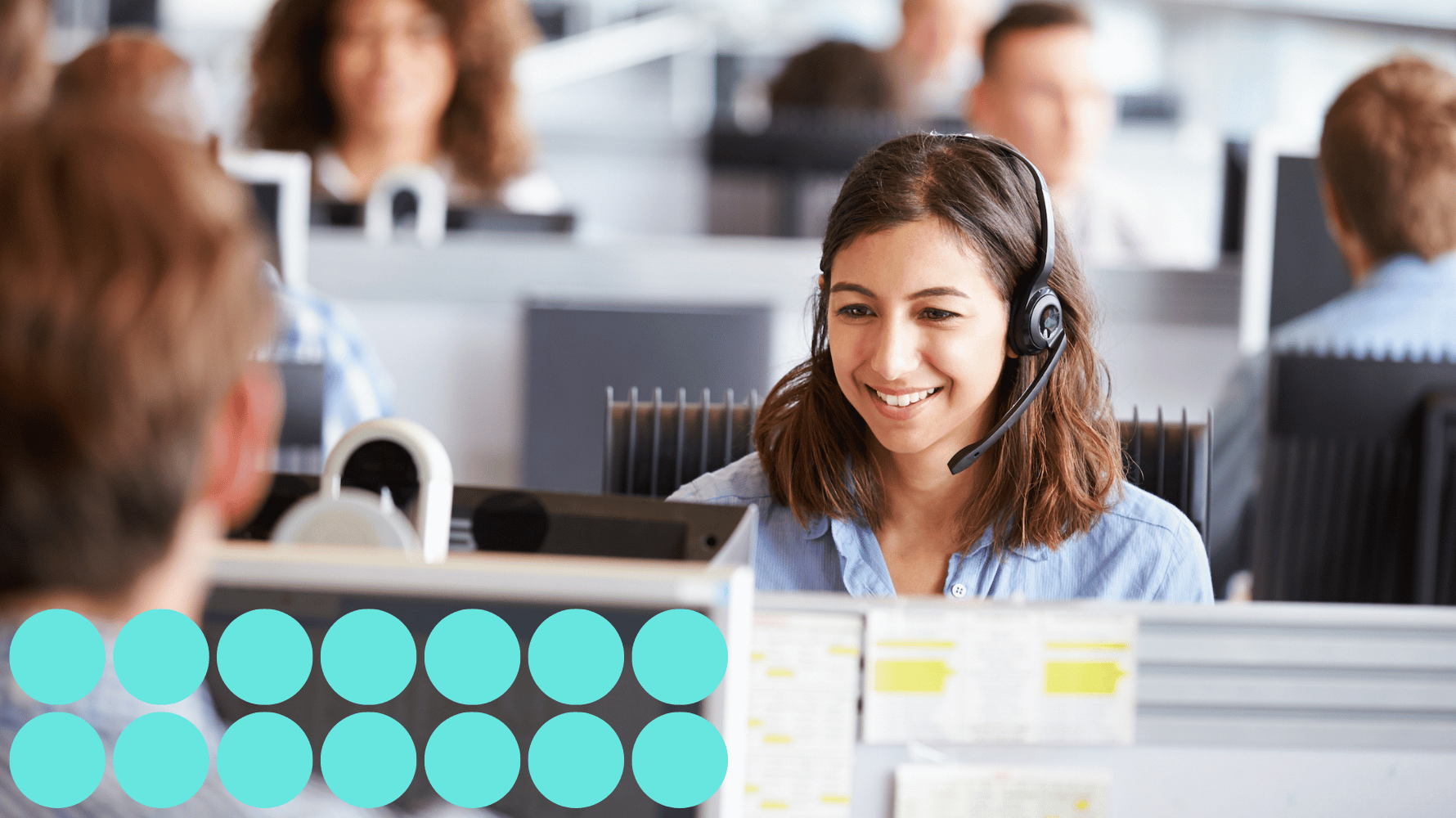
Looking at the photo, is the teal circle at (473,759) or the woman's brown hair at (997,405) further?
the woman's brown hair at (997,405)

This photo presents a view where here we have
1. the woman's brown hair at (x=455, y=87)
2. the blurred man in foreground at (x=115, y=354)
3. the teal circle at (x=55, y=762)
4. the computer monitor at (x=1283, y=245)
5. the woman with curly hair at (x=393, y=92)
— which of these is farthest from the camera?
the woman's brown hair at (x=455, y=87)

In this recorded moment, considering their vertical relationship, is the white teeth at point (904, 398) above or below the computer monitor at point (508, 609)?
above

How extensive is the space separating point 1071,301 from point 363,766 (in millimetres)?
870

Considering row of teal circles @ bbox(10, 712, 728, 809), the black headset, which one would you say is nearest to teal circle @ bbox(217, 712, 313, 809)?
row of teal circles @ bbox(10, 712, 728, 809)

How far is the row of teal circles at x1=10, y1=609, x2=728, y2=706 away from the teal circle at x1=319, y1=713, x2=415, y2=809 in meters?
0.02

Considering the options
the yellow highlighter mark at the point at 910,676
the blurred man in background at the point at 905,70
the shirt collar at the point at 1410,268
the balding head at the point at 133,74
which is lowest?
the yellow highlighter mark at the point at 910,676

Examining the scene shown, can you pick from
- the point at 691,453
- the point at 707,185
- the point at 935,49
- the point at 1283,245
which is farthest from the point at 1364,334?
the point at 935,49

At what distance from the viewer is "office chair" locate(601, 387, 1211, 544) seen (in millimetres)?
1229

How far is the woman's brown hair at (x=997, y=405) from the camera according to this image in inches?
45.7

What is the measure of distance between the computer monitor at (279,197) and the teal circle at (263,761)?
58.1 inches

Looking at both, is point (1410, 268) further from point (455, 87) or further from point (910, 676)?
point (455, 87)

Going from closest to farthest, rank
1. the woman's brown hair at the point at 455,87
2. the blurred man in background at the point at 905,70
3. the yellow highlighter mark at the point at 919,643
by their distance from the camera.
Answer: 1. the yellow highlighter mark at the point at 919,643
2. the woman's brown hair at the point at 455,87
3. the blurred man in background at the point at 905,70

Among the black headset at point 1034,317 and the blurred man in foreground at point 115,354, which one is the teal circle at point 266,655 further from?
the black headset at point 1034,317

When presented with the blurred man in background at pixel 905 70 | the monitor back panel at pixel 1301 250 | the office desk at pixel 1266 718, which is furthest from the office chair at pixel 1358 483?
the blurred man in background at pixel 905 70
